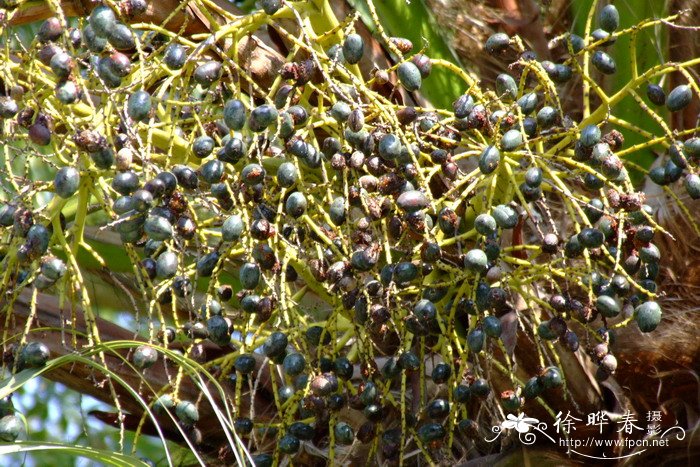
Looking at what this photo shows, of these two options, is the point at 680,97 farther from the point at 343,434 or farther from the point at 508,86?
the point at 343,434

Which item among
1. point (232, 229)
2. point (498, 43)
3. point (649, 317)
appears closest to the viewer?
point (232, 229)

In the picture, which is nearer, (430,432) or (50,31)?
(50,31)

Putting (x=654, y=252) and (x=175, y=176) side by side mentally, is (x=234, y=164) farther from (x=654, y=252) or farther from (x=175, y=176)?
(x=654, y=252)

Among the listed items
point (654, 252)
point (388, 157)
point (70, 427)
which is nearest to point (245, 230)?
point (388, 157)

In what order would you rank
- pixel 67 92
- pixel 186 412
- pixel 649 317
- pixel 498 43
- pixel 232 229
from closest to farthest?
pixel 67 92 → pixel 232 229 → pixel 649 317 → pixel 186 412 → pixel 498 43

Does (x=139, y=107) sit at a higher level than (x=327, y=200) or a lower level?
higher

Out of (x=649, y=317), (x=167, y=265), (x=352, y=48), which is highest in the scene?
(x=352, y=48)

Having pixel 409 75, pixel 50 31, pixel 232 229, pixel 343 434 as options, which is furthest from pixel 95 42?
pixel 343 434

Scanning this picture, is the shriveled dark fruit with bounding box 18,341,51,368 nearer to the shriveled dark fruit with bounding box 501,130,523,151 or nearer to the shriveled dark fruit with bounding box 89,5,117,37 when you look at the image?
the shriveled dark fruit with bounding box 89,5,117,37
